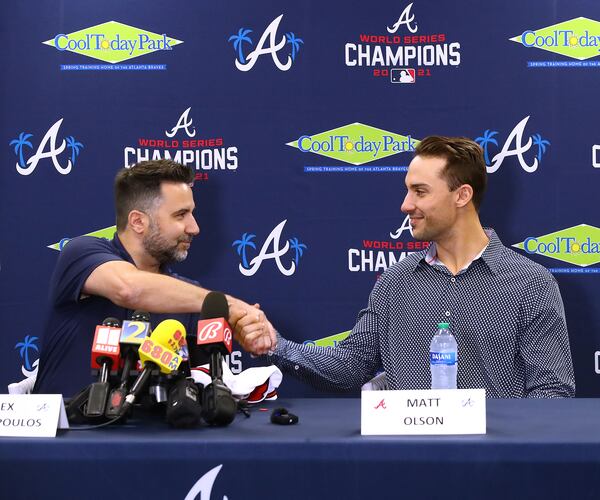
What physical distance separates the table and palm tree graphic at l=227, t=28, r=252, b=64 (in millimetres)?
2132

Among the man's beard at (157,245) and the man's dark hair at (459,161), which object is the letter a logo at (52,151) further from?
the man's dark hair at (459,161)

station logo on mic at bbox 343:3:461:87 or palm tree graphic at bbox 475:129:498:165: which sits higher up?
station logo on mic at bbox 343:3:461:87

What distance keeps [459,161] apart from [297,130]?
30.1 inches

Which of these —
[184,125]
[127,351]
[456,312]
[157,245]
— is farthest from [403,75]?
[127,351]

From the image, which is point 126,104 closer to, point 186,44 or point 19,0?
point 186,44

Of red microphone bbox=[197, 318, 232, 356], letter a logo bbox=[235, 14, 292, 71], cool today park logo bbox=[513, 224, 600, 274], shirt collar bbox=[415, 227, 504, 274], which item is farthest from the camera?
letter a logo bbox=[235, 14, 292, 71]

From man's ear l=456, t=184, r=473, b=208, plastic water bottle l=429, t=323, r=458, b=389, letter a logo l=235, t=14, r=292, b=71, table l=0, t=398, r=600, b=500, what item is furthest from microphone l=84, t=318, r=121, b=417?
letter a logo l=235, t=14, r=292, b=71

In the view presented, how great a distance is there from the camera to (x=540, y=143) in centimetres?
307

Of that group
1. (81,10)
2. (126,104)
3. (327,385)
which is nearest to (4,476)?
(327,385)

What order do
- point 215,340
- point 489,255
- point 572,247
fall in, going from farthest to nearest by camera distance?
point 572,247 → point 489,255 → point 215,340

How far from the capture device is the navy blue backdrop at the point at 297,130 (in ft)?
10.1

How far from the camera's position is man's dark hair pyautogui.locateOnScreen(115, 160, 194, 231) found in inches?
102

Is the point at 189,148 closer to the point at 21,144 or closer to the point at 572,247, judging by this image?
the point at 21,144

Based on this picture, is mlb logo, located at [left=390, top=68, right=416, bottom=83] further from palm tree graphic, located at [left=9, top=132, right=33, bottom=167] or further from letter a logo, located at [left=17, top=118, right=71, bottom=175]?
palm tree graphic, located at [left=9, top=132, right=33, bottom=167]
